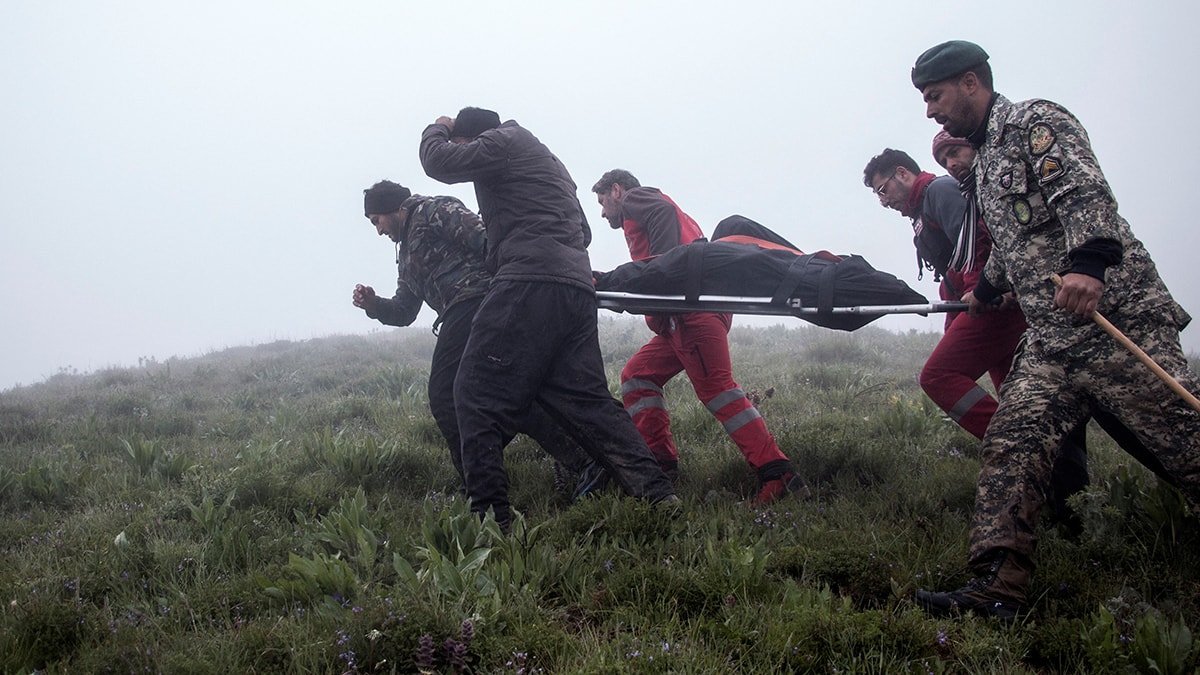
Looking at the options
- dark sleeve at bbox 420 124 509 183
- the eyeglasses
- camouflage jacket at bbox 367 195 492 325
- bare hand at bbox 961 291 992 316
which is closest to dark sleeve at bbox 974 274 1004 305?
bare hand at bbox 961 291 992 316

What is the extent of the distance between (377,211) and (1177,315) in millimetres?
4705

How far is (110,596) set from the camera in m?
3.87

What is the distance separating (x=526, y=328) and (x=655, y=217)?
1.79m

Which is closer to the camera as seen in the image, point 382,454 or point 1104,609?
point 1104,609

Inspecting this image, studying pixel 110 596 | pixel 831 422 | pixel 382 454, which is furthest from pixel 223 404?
pixel 831 422

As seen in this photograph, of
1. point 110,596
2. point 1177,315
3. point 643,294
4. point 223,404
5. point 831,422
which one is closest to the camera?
point 1177,315

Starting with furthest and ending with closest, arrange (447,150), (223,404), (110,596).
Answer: (223,404), (447,150), (110,596)

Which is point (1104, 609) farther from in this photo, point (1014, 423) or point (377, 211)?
point (377, 211)

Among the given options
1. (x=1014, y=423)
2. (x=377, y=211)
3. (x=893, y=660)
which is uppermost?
(x=377, y=211)

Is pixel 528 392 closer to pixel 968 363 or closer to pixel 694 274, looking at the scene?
pixel 694 274

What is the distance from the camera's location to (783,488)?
505cm

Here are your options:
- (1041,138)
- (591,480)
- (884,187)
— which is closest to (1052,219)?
(1041,138)

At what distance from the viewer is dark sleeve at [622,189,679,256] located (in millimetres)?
5973

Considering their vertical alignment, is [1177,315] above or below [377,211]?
below
